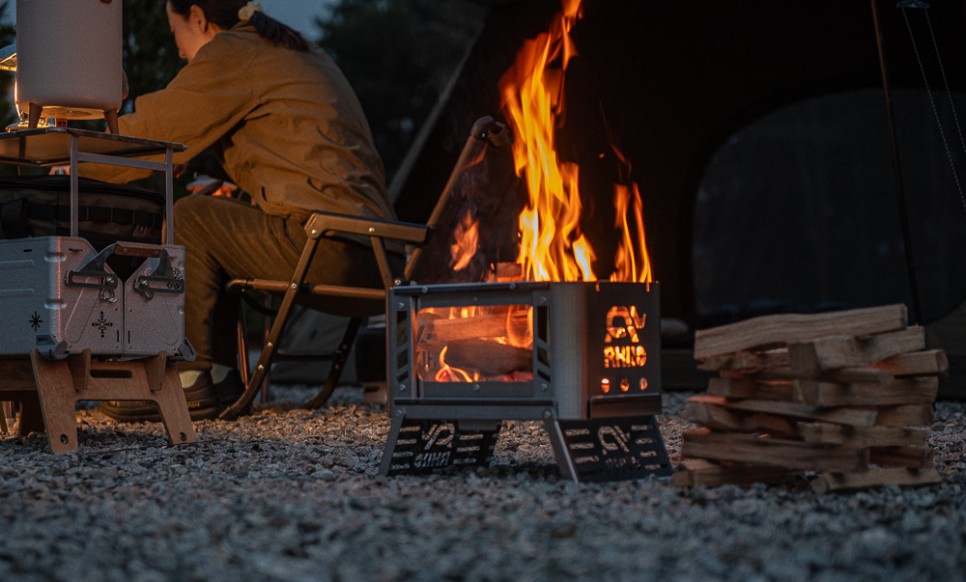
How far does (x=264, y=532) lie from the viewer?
80.0 inches

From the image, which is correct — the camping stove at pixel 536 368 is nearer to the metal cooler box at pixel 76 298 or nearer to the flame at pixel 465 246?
the flame at pixel 465 246

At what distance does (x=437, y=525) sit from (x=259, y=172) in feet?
7.94

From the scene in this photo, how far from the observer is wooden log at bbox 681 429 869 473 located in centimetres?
239

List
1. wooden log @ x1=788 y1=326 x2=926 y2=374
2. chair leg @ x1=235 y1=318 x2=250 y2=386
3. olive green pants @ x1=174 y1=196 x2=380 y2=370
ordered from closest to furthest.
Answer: wooden log @ x1=788 y1=326 x2=926 y2=374, olive green pants @ x1=174 y1=196 x2=380 y2=370, chair leg @ x1=235 y1=318 x2=250 y2=386

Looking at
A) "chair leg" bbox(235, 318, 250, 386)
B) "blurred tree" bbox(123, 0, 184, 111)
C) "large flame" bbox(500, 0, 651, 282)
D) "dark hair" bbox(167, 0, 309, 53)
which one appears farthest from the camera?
"blurred tree" bbox(123, 0, 184, 111)

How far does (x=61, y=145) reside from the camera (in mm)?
3398

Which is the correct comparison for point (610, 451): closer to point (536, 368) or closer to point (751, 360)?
point (536, 368)

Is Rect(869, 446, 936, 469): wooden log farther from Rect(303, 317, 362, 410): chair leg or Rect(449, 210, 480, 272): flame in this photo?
Rect(303, 317, 362, 410): chair leg

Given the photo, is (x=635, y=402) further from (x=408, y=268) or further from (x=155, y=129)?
(x=155, y=129)

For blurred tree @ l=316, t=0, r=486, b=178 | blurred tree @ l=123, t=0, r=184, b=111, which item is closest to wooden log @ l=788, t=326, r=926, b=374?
blurred tree @ l=123, t=0, r=184, b=111

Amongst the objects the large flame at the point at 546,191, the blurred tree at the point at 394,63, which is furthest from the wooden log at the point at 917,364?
the blurred tree at the point at 394,63

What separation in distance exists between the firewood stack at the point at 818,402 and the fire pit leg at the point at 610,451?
0.16m

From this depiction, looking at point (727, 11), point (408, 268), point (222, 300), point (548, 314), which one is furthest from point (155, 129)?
point (727, 11)

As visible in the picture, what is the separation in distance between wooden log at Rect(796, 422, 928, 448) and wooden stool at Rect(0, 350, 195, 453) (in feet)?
5.96
